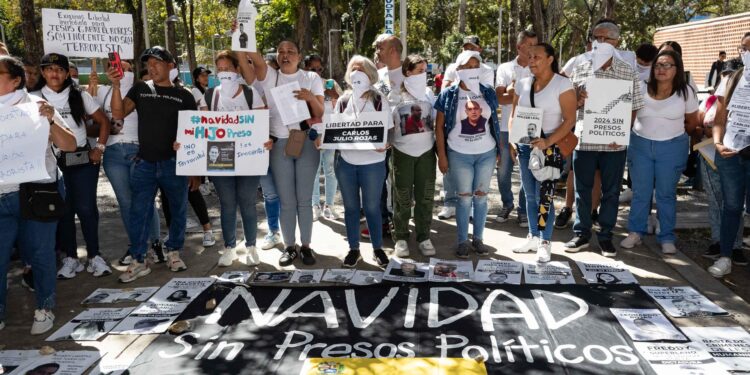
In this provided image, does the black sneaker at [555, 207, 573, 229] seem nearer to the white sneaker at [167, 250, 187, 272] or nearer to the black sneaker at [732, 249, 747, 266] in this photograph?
the black sneaker at [732, 249, 747, 266]

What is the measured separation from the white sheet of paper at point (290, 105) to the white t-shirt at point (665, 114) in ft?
10.2

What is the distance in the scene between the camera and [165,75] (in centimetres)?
484

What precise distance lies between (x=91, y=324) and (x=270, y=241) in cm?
212

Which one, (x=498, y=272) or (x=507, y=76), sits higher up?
(x=507, y=76)

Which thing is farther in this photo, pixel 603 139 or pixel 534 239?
pixel 534 239

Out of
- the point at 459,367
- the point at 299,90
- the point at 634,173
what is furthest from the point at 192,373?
the point at 634,173

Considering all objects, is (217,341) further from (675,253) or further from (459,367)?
(675,253)

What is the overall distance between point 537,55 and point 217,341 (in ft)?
11.2

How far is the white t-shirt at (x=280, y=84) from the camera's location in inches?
200

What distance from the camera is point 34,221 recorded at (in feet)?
13.3

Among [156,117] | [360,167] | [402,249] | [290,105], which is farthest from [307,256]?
[156,117]

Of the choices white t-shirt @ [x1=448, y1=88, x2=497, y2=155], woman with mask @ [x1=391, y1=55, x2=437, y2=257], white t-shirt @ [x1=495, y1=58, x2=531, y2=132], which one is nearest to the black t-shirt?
woman with mask @ [x1=391, y1=55, x2=437, y2=257]

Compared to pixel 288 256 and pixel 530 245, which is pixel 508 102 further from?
pixel 288 256

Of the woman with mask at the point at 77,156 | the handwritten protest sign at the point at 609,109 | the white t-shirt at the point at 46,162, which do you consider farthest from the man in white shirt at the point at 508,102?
the white t-shirt at the point at 46,162
